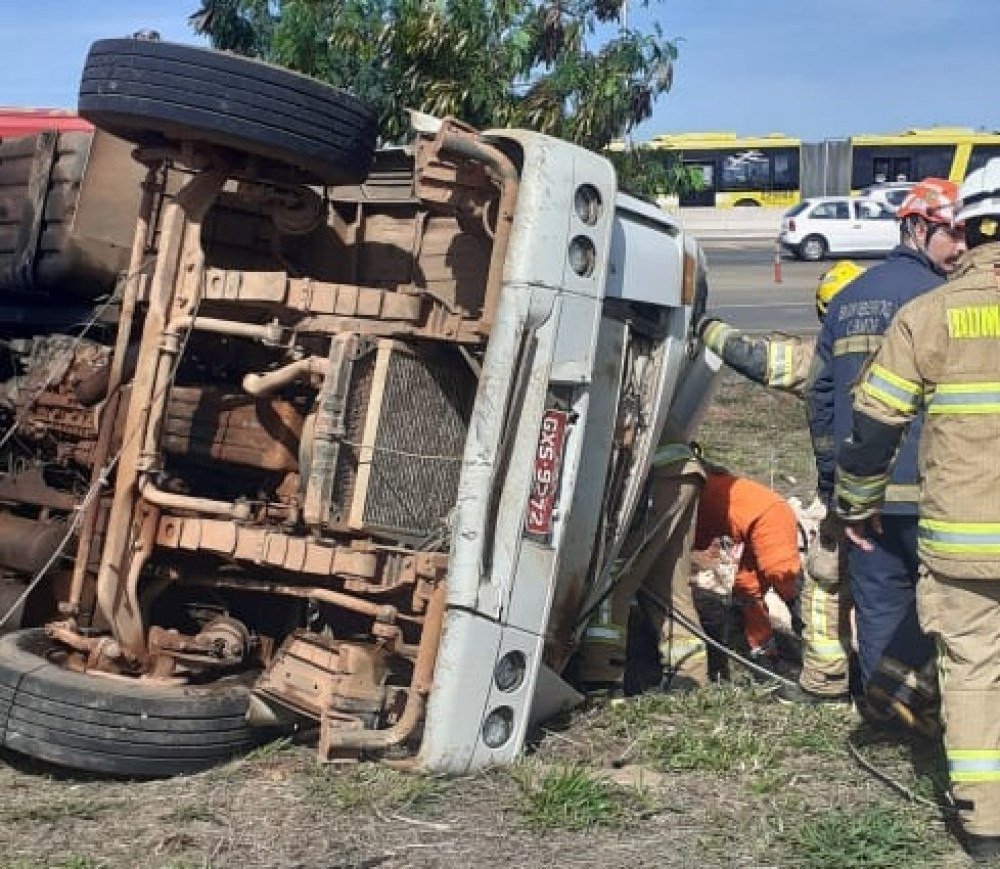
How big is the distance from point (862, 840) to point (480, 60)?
479cm

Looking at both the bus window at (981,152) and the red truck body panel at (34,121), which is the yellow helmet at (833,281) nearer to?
the red truck body panel at (34,121)

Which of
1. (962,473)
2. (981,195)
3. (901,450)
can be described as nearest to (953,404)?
(962,473)

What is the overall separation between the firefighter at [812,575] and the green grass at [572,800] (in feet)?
4.34

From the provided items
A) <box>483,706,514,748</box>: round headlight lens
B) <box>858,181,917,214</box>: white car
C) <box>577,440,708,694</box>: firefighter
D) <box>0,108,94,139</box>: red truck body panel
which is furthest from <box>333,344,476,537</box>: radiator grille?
<box>858,181,917,214</box>: white car

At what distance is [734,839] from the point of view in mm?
3852

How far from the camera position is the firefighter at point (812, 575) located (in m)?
5.20

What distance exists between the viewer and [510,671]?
165 inches

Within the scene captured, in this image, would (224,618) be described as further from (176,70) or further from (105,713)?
(176,70)

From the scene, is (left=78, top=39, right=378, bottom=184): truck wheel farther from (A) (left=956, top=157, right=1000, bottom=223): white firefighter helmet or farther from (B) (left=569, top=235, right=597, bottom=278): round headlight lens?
(A) (left=956, top=157, right=1000, bottom=223): white firefighter helmet

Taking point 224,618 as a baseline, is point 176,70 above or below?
above

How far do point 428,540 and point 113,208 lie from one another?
6.06 ft

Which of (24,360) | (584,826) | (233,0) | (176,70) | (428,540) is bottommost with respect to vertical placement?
(584,826)

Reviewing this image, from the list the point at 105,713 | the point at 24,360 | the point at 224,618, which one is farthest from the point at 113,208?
the point at 105,713

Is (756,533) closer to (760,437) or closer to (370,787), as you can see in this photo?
(370,787)
